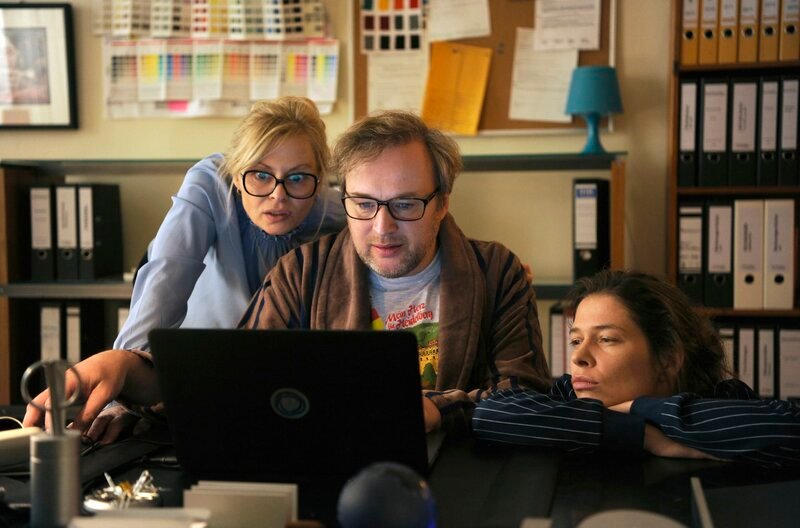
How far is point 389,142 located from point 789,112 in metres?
1.82

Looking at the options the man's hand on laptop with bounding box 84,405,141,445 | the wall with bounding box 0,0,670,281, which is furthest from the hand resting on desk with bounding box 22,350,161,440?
the wall with bounding box 0,0,670,281

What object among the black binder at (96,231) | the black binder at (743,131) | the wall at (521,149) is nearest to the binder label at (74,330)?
the black binder at (96,231)

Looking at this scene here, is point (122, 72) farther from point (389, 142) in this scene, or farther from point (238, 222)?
point (389, 142)

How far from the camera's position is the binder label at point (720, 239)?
10.0 ft

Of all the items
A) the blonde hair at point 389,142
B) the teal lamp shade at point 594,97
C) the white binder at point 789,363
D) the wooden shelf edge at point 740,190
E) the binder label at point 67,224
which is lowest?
the white binder at point 789,363

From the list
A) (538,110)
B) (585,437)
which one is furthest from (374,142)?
(538,110)

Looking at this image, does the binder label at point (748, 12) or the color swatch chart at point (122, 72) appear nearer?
the binder label at point (748, 12)

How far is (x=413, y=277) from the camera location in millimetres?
1773

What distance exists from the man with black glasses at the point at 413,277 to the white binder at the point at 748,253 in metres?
1.52

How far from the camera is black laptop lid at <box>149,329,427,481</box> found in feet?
3.48

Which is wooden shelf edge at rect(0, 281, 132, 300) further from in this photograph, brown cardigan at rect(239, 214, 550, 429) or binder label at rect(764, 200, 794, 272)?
binder label at rect(764, 200, 794, 272)

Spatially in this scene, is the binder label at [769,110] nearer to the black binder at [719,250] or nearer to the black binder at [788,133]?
the black binder at [788,133]

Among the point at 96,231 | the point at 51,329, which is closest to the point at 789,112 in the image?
the point at 96,231

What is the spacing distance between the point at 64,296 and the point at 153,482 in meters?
2.34
